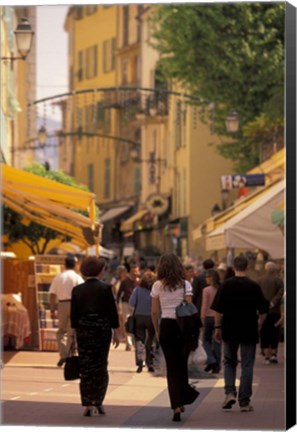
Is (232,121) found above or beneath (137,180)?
beneath

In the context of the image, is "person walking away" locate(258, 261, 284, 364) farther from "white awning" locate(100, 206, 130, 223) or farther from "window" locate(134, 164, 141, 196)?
"window" locate(134, 164, 141, 196)

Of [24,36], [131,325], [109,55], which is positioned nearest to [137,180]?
[109,55]

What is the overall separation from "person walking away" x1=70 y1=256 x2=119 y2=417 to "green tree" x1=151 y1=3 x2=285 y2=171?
26.6m

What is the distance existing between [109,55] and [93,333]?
80478 mm

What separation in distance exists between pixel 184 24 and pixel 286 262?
1249 inches

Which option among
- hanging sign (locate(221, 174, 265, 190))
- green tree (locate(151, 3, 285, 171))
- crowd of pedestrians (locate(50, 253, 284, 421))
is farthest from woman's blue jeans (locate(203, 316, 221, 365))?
green tree (locate(151, 3, 285, 171))

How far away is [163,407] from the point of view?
17.7 m

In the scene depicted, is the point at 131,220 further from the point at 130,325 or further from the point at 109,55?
the point at 130,325

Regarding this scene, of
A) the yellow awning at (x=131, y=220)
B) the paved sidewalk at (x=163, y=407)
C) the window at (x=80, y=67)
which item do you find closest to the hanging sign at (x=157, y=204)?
the yellow awning at (x=131, y=220)

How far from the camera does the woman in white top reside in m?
16.3

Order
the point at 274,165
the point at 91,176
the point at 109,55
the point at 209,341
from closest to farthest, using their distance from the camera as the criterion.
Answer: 1. the point at 209,341
2. the point at 274,165
3. the point at 109,55
4. the point at 91,176

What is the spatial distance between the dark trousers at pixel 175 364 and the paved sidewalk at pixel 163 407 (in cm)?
23

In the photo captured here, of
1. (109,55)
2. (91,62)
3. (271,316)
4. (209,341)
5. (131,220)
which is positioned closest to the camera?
(209,341)

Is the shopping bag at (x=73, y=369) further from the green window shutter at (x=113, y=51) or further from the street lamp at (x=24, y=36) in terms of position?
the green window shutter at (x=113, y=51)
